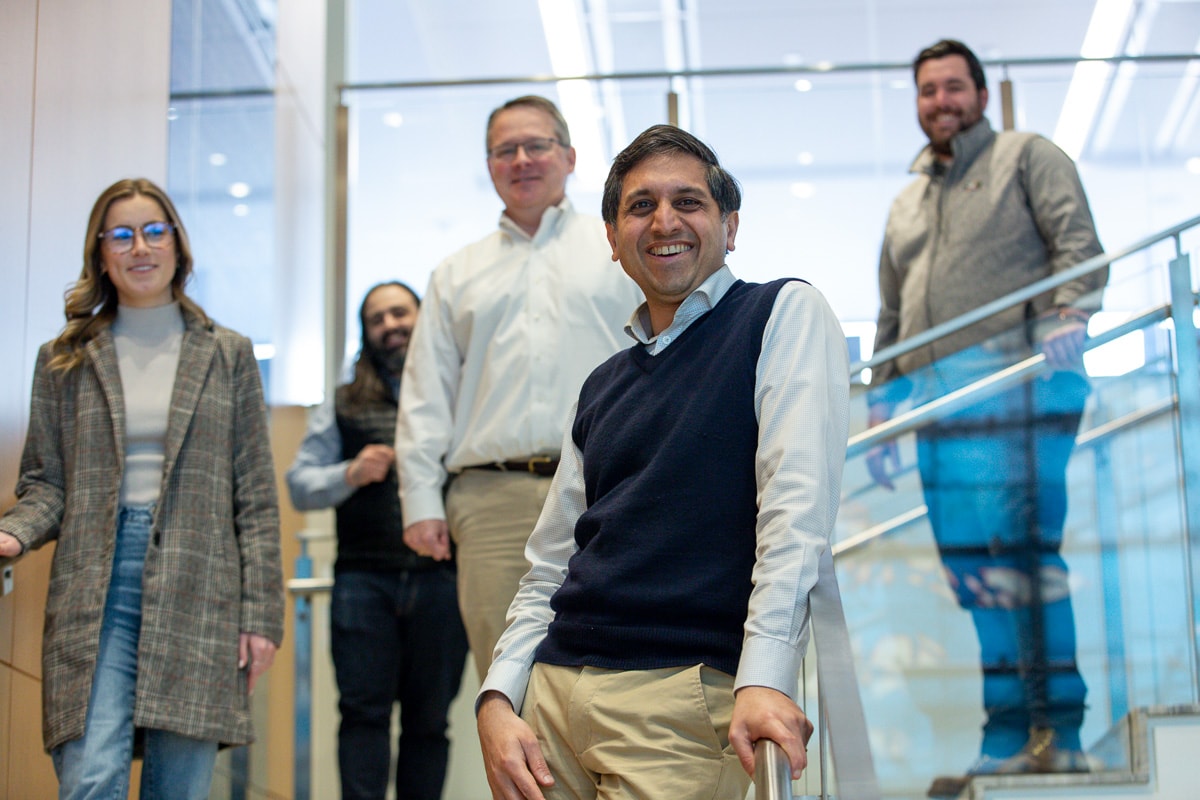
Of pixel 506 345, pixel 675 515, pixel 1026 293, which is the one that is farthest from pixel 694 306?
pixel 1026 293

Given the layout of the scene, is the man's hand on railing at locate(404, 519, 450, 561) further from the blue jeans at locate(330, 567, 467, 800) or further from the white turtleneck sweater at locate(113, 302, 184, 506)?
the blue jeans at locate(330, 567, 467, 800)

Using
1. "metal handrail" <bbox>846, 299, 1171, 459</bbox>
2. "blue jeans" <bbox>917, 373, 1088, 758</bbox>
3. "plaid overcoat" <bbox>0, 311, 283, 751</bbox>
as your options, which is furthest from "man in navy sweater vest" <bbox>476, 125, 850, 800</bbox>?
"blue jeans" <bbox>917, 373, 1088, 758</bbox>

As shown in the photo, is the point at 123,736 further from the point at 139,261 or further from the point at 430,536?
the point at 139,261

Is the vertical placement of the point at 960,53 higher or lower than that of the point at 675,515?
higher

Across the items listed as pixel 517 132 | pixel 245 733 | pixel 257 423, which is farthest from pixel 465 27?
pixel 245 733

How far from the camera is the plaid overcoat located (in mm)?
2430

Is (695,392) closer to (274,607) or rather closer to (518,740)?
(518,740)

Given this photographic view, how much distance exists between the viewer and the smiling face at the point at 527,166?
2.94 meters

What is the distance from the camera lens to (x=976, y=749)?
10.3 ft

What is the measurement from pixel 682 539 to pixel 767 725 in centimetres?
32

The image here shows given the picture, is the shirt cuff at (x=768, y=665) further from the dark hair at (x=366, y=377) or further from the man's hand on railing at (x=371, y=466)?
the dark hair at (x=366, y=377)

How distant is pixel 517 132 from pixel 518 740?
1548 mm

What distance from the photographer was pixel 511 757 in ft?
5.84

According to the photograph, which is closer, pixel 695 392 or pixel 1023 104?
pixel 695 392
